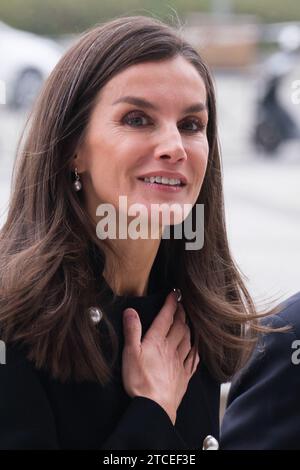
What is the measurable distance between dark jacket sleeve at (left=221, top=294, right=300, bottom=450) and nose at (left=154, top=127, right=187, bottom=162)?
19.3 inches

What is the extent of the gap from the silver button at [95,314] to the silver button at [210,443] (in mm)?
334

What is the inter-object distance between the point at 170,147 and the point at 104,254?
26 cm

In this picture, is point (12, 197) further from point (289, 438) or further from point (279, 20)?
point (279, 20)

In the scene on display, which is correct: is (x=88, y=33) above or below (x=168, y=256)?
above

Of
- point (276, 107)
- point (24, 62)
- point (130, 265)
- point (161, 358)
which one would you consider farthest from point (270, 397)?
point (24, 62)

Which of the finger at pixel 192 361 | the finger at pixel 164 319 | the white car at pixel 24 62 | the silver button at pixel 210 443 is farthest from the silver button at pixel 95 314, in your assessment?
the white car at pixel 24 62

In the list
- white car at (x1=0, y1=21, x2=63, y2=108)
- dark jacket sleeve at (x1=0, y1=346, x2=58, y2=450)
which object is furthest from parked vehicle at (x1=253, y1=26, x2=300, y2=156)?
dark jacket sleeve at (x1=0, y1=346, x2=58, y2=450)

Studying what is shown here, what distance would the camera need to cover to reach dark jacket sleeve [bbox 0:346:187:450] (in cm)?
159

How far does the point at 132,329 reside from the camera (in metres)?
1.80

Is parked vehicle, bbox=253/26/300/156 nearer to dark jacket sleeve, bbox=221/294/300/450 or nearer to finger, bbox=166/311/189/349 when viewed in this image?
dark jacket sleeve, bbox=221/294/300/450

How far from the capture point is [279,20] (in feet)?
70.1

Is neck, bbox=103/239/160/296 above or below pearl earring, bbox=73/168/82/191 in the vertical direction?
below
